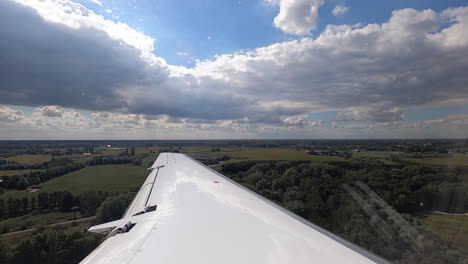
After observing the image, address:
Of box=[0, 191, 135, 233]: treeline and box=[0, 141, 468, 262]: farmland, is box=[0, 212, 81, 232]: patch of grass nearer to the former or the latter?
box=[0, 141, 468, 262]: farmland

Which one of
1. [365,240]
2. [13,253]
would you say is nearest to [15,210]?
[13,253]

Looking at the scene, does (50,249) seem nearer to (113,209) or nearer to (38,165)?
(113,209)

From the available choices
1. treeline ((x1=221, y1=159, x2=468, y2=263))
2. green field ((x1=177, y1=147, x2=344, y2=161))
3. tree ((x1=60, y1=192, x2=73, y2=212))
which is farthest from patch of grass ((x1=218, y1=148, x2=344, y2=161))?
tree ((x1=60, y1=192, x2=73, y2=212))

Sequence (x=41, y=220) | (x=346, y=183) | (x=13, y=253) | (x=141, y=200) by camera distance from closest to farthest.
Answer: (x=141, y=200), (x=13, y=253), (x=41, y=220), (x=346, y=183)

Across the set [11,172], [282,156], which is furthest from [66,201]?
[282,156]

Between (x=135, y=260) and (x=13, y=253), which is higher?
(x=135, y=260)

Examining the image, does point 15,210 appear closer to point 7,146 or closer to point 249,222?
point 7,146
